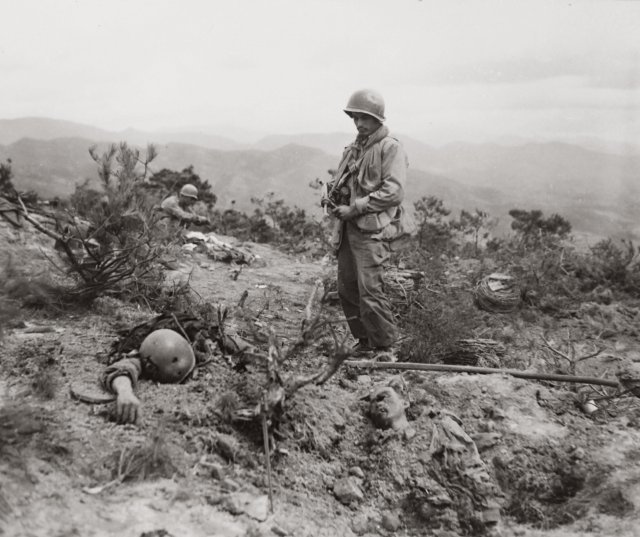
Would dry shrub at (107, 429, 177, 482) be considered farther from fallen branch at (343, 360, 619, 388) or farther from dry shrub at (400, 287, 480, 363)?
dry shrub at (400, 287, 480, 363)

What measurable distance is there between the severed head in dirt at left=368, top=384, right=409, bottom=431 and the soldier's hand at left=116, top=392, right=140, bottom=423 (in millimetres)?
1459

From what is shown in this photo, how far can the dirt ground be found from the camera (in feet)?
7.74

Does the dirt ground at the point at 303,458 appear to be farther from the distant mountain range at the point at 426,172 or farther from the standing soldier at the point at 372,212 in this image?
the distant mountain range at the point at 426,172

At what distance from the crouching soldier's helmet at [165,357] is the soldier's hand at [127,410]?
0.41 m

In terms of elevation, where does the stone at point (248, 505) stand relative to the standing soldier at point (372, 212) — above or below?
below

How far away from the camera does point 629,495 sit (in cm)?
294

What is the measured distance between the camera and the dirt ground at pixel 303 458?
2.36 meters

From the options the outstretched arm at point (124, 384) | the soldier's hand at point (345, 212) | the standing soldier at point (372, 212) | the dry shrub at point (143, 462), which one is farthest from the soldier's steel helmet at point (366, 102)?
the dry shrub at point (143, 462)

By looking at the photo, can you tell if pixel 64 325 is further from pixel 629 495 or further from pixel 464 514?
pixel 629 495

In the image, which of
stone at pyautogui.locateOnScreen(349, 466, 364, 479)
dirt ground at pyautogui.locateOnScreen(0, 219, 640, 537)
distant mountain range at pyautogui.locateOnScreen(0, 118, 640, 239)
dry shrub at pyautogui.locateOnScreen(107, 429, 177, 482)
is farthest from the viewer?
distant mountain range at pyautogui.locateOnScreen(0, 118, 640, 239)

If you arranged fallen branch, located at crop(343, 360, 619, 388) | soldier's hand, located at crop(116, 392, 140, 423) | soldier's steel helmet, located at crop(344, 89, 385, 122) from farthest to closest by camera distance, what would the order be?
soldier's steel helmet, located at crop(344, 89, 385, 122)
fallen branch, located at crop(343, 360, 619, 388)
soldier's hand, located at crop(116, 392, 140, 423)

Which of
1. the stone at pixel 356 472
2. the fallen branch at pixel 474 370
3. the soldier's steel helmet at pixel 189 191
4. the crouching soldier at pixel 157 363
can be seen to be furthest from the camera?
the soldier's steel helmet at pixel 189 191

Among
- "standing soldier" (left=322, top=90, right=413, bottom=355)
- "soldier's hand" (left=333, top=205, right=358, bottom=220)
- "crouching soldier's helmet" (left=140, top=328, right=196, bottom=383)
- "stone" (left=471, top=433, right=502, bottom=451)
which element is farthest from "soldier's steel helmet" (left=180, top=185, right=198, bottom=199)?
"stone" (left=471, top=433, right=502, bottom=451)

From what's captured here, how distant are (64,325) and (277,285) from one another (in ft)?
11.5
